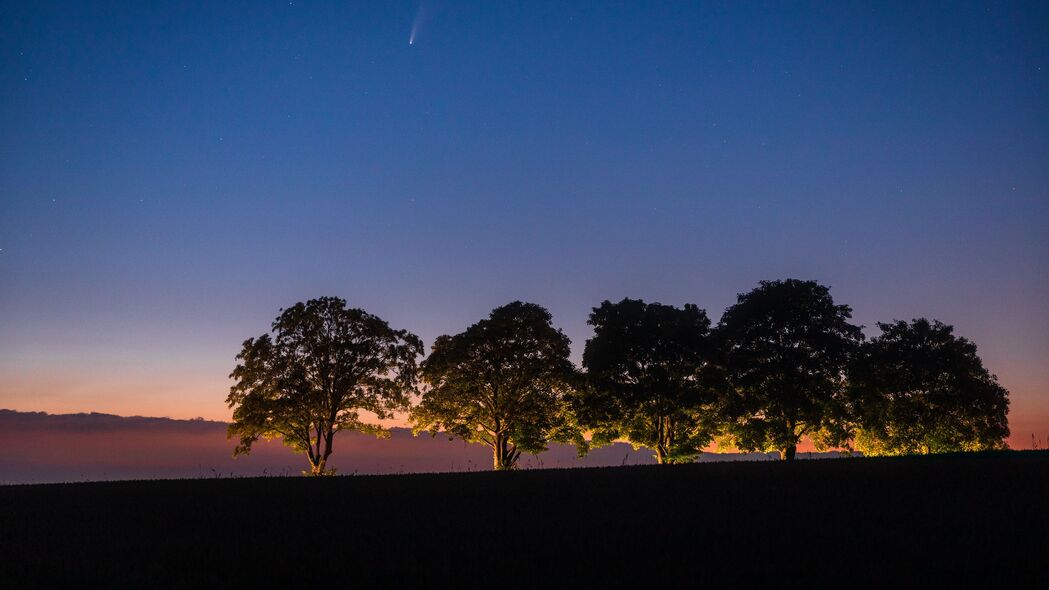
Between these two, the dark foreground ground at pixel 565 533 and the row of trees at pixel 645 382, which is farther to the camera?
the row of trees at pixel 645 382

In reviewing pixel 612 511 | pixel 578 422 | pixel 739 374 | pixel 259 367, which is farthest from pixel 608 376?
pixel 612 511

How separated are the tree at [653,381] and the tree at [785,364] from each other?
2.36 meters

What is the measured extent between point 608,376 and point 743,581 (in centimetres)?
4205

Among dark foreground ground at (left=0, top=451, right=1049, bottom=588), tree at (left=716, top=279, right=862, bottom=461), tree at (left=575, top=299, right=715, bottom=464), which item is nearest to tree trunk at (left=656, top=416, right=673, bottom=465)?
tree at (left=575, top=299, right=715, bottom=464)

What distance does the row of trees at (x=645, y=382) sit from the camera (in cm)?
4962

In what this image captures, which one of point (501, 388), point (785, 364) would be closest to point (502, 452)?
point (501, 388)

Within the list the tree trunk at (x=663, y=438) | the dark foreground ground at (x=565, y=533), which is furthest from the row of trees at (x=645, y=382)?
the dark foreground ground at (x=565, y=533)

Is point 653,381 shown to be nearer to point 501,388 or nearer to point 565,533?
point 501,388

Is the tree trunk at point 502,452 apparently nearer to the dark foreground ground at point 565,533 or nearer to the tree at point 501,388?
the tree at point 501,388

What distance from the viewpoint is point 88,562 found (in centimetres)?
1164

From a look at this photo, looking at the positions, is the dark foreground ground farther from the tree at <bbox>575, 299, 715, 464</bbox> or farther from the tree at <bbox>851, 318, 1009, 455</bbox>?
the tree at <bbox>851, 318, 1009, 455</bbox>

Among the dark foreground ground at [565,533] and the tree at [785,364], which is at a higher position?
the tree at [785,364]

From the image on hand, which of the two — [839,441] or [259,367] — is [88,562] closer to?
[259,367]

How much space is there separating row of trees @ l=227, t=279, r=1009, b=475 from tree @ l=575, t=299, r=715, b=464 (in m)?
0.11
